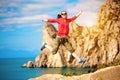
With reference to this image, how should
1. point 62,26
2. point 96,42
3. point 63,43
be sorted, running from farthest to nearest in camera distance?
point 96,42
point 63,43
point 62,26

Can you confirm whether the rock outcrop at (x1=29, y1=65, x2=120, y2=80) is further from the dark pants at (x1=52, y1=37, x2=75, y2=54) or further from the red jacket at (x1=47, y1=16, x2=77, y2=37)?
the red jacket at (x1=47, y1=16, x2=77, y2=37)

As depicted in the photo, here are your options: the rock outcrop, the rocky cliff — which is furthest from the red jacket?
the rocky cliff

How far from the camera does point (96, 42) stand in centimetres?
11281

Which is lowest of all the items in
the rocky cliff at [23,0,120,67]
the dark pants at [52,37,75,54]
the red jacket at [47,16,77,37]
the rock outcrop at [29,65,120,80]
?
the rocky cliff at [23,0,120,67]

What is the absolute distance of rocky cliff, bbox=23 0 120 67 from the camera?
102688 mm

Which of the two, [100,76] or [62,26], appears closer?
[62,26]

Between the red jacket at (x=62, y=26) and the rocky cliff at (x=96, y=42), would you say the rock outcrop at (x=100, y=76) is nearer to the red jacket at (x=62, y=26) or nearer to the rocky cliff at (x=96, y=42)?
the red jacket at (x=62, y=26)

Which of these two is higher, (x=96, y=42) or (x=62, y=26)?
(x=62, y=26)

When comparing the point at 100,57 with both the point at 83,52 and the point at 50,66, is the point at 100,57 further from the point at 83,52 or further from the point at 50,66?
the point at 50,66

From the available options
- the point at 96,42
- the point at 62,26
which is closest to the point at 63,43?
the point at 62,26

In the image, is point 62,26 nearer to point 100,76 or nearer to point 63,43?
point 63,43

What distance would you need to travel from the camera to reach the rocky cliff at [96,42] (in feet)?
337

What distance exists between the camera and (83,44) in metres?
116

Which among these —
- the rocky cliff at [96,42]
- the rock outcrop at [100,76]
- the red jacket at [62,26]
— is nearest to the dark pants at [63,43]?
the red jacket at [62,26]
